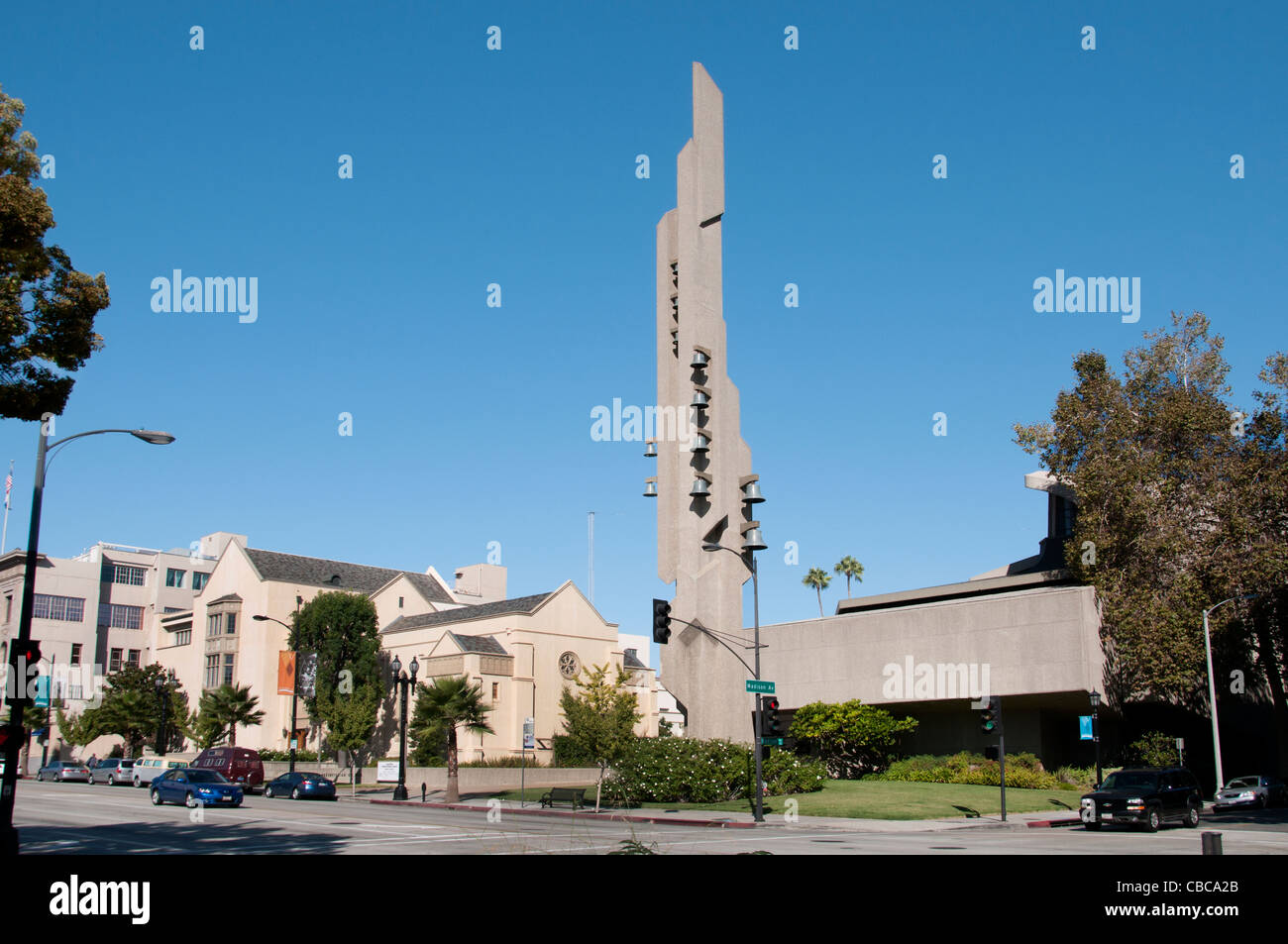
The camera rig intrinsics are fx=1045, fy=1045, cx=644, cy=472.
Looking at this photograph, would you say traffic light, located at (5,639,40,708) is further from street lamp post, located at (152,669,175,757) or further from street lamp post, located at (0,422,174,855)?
street lamp post, located at (152,669,175,757)

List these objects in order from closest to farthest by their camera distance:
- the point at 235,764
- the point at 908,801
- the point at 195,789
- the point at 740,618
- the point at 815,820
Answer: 1. the point at 815,820
2. the point at 195,789
3. the point at 908,801
4. the point at 740,618
5. the point at 235,764

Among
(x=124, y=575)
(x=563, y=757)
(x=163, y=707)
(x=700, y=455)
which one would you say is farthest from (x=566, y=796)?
(x=124, y=575)

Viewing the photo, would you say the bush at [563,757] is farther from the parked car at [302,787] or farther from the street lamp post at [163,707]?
the street lamp post at [163,707]

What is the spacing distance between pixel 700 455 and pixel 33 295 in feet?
82.8

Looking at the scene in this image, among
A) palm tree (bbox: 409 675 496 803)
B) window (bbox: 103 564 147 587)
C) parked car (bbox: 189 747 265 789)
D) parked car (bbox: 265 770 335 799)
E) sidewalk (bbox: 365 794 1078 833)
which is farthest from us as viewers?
window (bbox: 103 564 147 587)

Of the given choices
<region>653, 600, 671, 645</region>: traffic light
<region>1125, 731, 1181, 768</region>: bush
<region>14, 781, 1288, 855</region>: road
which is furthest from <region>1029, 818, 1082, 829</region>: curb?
<region>1125, 731, 1181, 768</region>: bush

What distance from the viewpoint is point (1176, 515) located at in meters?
46.0

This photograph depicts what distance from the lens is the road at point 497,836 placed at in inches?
781

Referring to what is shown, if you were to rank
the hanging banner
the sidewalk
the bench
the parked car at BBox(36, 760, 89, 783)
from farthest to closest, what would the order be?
the hanging banner, the parked car at BBox(36, 760, 89, 783), the bench, the sidewalk

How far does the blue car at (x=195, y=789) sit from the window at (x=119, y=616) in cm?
6616

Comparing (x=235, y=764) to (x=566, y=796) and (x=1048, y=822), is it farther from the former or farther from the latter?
(x=1048, y=822)

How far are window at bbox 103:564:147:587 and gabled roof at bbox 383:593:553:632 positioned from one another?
33.9 metres

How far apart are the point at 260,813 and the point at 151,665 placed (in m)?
55.2

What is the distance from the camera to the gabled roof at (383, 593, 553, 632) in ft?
233
